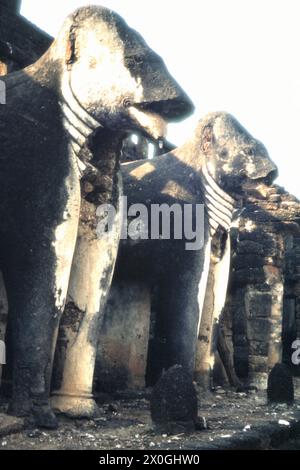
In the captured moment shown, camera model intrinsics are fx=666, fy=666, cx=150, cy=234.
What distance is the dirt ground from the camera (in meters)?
3.91

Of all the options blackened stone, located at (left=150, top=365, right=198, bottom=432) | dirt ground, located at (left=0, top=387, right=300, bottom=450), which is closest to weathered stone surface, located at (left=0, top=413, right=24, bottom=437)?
dirt ground, located at (left=0, top=387, right=300, bottom=450)

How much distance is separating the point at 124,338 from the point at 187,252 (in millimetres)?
1063

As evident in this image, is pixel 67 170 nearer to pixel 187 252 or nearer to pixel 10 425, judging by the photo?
pixel 10 425

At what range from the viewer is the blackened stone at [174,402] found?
4371 mm

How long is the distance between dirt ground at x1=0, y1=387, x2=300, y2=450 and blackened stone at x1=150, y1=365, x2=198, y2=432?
80mm

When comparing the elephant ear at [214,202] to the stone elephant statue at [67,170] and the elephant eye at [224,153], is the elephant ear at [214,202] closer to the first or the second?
the elephant eye at [224,153]

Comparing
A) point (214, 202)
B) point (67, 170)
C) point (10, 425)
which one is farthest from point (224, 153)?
point (10, 425)

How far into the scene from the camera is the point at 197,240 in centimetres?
636

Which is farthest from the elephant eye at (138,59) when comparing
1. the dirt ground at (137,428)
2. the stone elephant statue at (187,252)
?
the dirt ground at (137,428)

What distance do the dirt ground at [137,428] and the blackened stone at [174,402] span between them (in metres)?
0.08

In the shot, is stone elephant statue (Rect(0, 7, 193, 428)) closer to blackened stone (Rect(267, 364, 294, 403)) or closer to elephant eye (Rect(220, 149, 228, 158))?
elephant eye (Rect(220, 149, 228, 158))

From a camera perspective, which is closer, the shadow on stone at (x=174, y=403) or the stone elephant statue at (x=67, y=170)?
the shadow on stone at (x=174, y=403)

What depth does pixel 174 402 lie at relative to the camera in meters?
4.38

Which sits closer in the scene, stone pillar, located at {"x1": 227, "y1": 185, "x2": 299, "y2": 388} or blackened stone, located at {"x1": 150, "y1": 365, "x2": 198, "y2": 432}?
blackened stone, located at {"x1": 150, "y1": 365, "x2": 198, "y2": 432}
